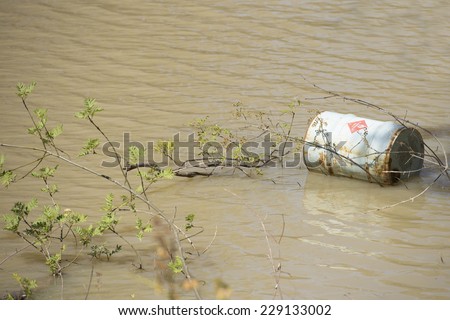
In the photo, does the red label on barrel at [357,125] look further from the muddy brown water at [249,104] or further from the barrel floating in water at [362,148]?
the muddy brown water at [249,104]

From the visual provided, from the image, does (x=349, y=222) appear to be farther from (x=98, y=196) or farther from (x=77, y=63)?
(x=77, y=63)

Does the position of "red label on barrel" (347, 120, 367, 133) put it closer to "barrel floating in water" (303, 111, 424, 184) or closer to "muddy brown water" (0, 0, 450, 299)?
"barrel floating in water" (303, 111, 424, 184)

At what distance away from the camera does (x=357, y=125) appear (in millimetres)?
6109

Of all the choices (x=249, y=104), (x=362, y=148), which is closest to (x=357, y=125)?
(x=362, y=148)

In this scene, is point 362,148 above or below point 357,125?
below

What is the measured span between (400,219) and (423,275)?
85 cm

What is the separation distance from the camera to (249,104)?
771 cm

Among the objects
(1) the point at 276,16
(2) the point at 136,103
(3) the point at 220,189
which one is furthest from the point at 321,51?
(3) the point at 220,189

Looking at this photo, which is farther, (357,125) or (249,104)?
(249,104)

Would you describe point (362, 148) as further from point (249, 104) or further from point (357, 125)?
point (249, 104)

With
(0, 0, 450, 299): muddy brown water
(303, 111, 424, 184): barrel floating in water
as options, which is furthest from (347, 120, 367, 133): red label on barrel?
(0, 0, 450, 299): muddy brown water

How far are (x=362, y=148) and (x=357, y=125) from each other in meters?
0.18

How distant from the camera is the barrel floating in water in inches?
234
